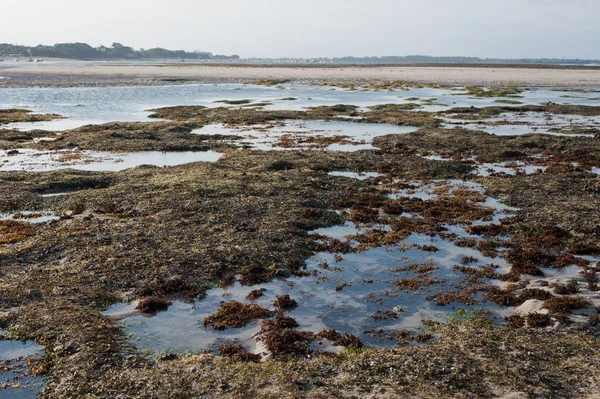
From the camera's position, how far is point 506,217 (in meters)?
22.1

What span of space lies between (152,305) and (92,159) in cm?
2405

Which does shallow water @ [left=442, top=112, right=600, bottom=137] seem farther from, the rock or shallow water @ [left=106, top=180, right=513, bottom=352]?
the rock

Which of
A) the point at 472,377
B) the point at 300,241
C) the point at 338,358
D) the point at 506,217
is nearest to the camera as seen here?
the point at 472,377

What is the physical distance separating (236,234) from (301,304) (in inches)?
234

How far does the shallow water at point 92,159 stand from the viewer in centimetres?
3206

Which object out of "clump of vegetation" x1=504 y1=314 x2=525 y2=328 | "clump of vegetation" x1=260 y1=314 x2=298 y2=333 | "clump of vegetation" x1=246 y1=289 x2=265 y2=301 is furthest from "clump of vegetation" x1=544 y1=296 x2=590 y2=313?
"clump of vegetation" x1=246 y1=289 x2=265 y2=301

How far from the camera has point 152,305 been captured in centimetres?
1421

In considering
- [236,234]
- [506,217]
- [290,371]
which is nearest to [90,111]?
[236,234]

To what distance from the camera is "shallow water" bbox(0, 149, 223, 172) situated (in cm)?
3206

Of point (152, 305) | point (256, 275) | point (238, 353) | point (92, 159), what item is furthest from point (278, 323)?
point (92, 159)

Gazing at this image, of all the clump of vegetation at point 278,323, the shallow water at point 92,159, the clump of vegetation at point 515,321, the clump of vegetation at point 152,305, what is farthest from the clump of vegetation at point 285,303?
the shallow water at point 92,159

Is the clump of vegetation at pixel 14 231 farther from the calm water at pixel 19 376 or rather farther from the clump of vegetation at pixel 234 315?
the clump of vegetation at pixel 234 315

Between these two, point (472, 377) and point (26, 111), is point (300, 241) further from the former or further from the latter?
point (26, 111)

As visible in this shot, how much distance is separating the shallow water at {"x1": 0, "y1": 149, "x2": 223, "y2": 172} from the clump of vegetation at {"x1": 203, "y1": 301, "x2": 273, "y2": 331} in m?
20.6
